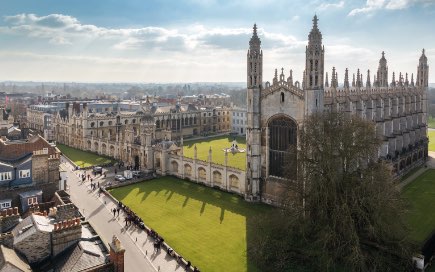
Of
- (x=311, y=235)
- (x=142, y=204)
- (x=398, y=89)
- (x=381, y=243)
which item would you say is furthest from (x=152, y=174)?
(x=398, y=89)

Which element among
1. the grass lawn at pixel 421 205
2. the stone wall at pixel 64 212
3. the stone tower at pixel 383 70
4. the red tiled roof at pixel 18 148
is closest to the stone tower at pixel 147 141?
the red tiled roof at pixel 18 148

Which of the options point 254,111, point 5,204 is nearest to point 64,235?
point 5,204

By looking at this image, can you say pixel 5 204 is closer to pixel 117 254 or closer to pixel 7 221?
pixel 7 221

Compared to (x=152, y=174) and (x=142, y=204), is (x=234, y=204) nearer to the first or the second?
(x=142, y=204)

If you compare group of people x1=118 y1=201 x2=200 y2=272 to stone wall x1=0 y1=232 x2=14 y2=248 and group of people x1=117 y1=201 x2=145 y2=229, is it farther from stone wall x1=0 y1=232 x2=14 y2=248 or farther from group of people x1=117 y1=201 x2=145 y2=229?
stone wall x1=0 y1=232 x2=14 y2=248

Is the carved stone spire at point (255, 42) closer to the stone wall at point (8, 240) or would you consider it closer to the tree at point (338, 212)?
the tree at point (338, 212)

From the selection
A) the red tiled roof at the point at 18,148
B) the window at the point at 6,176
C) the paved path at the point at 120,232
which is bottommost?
the paved path at the point at 120,232

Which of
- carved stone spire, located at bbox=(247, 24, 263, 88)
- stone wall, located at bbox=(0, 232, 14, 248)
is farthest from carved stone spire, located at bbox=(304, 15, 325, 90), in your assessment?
stone wall, located at bbox=(0, 232, 14, 248)
